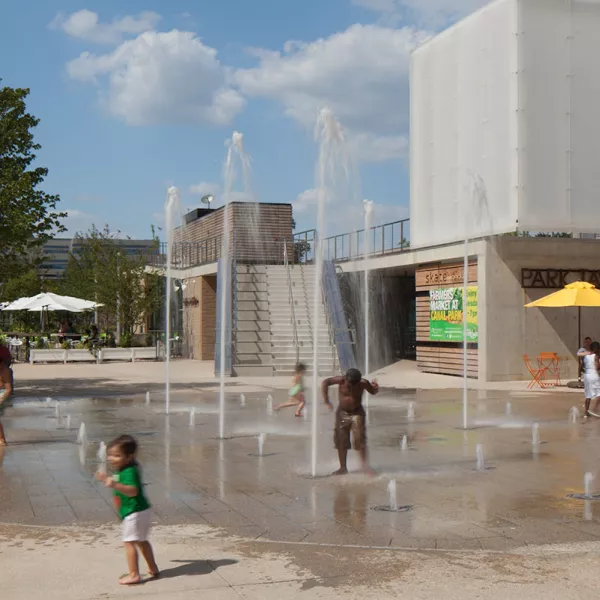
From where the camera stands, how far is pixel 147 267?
46969 mm

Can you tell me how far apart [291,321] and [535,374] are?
9.49 m

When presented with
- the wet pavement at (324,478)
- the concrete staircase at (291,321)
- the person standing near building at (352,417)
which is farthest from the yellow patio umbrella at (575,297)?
the person standing near building at (352,417)

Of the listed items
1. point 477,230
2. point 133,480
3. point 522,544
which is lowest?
point 522,544

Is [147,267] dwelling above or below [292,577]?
above

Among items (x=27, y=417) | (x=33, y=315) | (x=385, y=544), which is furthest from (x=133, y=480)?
(x=33, y=315)

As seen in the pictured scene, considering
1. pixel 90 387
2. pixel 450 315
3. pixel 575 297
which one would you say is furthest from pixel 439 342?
pixel 90 387

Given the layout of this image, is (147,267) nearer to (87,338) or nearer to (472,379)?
(87,338)

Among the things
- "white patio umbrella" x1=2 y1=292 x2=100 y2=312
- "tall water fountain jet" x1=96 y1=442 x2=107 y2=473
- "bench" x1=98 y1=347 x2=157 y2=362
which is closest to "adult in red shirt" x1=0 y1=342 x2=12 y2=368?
"tall water fountain jet" x1=96 y1=442 x2=107 y2=473

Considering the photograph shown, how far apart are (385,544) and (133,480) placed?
7.22 feet

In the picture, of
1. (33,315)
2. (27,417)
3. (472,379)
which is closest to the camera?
(27,417)

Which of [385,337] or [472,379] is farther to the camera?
[385,337]

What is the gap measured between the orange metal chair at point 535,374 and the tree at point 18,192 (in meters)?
13.2

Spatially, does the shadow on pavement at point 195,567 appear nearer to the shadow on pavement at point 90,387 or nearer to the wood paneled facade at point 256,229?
the shadow on pavement at point 90,387

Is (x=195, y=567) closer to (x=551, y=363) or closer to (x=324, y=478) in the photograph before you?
(x=324, y=478)
